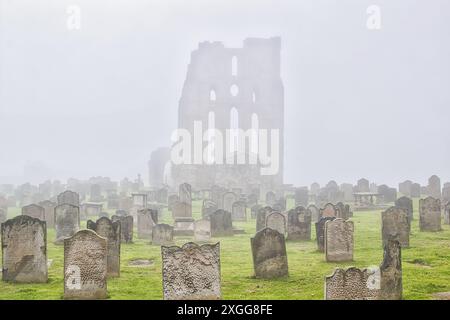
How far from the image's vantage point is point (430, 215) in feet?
52.0

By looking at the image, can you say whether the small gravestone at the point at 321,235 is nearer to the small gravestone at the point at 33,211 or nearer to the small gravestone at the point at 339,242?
the small gravestone at the point at 339,242

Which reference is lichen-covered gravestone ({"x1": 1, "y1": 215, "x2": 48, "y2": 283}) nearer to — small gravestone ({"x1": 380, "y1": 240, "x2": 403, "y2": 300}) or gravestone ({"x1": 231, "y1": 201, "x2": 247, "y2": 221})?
small gravestone ({"x1": 380, "y1": 240, "x2": 403, "y2": 300})

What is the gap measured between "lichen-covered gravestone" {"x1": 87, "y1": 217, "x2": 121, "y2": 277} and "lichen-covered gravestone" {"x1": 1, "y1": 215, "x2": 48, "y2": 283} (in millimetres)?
1145

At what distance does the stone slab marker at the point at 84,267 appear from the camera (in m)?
8.11

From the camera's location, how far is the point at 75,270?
8.14 meters

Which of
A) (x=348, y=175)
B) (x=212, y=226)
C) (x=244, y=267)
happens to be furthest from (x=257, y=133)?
(x=348, y=175)

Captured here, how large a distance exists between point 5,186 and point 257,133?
2004cm

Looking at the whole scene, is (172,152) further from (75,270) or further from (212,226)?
(75,270)

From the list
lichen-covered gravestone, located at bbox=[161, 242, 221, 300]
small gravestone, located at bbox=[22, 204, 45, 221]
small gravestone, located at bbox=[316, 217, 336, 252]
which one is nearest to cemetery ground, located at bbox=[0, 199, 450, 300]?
small gravestone, located at bbox=[316, 217, 336, 252]

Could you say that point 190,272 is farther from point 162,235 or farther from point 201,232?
point 201,232

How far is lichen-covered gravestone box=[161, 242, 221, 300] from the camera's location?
302 inches

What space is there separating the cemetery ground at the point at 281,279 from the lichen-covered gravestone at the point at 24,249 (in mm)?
220

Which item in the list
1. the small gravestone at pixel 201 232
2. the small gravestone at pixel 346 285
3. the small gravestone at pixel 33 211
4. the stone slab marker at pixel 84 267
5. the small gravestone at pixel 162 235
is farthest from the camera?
the small gravestone at pixel 33 211

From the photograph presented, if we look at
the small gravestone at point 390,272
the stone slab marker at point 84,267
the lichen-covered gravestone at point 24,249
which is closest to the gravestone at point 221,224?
the lichen-covered gravestone at point 24,249
